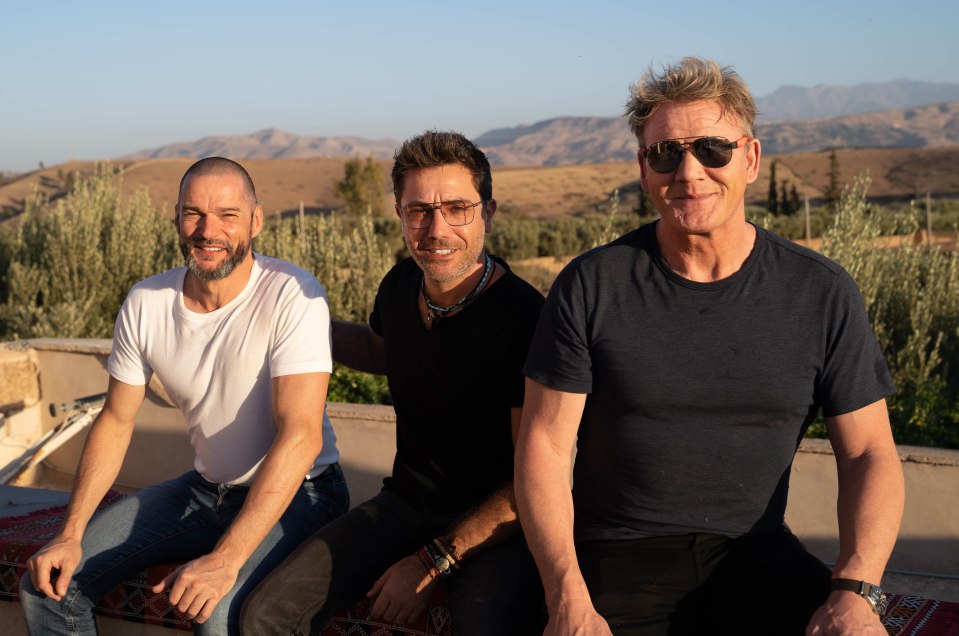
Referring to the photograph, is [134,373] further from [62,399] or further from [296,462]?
[62,399]

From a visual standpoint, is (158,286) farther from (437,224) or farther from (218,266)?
(437,224)

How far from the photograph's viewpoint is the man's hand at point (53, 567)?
280 centimetres

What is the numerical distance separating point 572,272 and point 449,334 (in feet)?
1.72

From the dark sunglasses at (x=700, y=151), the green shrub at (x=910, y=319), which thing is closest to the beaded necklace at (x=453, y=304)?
the dark sunglasses at (x=700, y=151)

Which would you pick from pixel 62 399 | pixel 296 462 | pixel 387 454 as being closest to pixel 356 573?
pixel 296 462

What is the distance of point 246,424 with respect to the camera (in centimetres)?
A: 306

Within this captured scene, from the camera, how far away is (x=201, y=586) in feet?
8.51

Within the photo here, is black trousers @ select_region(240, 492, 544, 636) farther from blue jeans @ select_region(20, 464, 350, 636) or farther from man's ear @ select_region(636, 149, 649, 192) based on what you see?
man's ear @ select_region(636, 149, 649, 192)

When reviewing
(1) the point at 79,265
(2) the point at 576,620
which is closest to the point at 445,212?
(2) the point at 576,620

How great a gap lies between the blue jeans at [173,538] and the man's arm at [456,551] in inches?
14.8

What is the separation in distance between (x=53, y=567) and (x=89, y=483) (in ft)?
1.06

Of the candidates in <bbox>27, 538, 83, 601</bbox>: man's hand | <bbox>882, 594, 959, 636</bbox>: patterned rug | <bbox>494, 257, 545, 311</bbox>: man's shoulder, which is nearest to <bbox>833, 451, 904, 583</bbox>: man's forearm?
<bbox>882, 594, 959, 636</bbox>: patterned rug

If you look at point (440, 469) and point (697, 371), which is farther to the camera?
point (440, 469)

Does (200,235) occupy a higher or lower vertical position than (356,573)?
higher
